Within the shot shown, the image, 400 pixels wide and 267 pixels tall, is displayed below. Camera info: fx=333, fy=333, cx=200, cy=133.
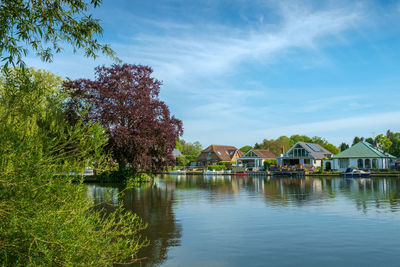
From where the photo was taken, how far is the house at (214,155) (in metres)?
90.7

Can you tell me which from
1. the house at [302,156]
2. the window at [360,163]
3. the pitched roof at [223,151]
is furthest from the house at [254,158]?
the window at [360,163]

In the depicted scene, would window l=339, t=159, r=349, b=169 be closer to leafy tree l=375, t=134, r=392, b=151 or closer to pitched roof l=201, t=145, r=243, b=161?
leafy tree l=375, t=134, r=392, b=151

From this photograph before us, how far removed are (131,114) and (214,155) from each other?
62093mm

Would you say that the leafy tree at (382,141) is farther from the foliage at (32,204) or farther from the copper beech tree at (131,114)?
the foliage at (32,204)

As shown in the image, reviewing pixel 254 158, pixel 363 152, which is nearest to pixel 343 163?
pixel 363 152

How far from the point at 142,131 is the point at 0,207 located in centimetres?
2529

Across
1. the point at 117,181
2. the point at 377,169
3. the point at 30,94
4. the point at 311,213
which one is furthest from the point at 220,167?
the point at 30,94

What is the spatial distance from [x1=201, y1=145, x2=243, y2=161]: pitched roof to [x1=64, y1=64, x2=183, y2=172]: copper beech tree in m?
58.3

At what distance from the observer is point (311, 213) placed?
57.7 feet

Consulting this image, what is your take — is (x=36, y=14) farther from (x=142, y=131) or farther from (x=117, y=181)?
(x=117, y=181)

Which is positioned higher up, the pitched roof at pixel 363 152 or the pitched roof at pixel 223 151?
the pitched roof at pixel 223 151

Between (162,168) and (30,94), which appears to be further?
(162,168)

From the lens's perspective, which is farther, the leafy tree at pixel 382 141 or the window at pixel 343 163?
the leafy tree at pixel 382 141

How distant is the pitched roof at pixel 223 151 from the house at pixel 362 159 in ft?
108
